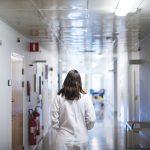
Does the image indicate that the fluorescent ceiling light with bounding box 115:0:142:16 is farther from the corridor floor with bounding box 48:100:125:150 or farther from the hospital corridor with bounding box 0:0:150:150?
the corridor floor with bounding box 48:100:125:150

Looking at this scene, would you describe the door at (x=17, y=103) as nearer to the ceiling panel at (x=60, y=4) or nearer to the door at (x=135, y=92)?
the ceiling panel at (x=60, y=4)

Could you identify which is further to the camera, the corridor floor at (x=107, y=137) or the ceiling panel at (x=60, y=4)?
the corridor floor at (x=107, y=137)

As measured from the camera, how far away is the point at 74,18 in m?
4.62

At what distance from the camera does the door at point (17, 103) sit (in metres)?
5.27

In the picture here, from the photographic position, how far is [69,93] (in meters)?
3.02

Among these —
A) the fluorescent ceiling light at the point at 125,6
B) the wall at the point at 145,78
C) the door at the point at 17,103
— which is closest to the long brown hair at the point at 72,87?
the fluorescent ceiling light at the point at 125,6

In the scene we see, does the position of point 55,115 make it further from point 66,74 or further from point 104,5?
point 66,74

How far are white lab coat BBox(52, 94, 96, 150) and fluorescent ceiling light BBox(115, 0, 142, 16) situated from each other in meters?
1.45

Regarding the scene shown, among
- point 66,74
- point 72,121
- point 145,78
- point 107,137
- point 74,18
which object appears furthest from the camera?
point 107,137

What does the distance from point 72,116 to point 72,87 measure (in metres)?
0.30

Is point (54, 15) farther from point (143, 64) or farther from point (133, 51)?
point (133, 51)

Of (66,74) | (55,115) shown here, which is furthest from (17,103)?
(55,115)

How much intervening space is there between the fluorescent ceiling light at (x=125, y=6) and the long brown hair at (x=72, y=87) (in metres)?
1.27

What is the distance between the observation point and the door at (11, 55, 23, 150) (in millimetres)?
5273
